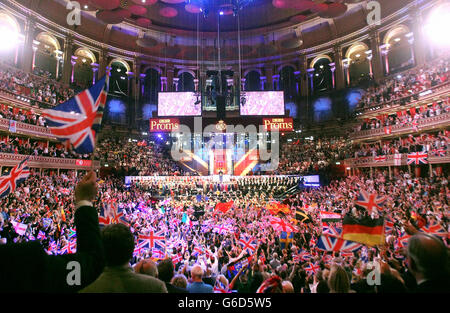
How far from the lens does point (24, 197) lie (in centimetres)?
1577

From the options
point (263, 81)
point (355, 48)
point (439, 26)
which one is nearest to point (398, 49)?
point (439, 26)

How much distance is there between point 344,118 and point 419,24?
11.3m

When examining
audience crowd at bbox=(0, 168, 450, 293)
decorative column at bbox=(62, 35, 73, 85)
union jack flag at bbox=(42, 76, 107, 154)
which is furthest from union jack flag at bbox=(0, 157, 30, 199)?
decorative column at bbox=(62, 35, 73, 85)

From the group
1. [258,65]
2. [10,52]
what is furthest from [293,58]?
[10,52]

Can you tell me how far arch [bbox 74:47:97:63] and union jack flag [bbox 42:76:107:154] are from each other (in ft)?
113

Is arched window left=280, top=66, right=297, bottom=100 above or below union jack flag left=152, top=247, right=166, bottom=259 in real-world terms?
above

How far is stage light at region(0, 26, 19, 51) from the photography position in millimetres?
24950

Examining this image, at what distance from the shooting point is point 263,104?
24.8 metres

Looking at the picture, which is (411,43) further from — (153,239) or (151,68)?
(153,239)

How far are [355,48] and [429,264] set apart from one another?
3793 cm

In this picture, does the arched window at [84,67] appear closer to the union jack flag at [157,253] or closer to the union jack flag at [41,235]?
the union jack flag at [41,235]

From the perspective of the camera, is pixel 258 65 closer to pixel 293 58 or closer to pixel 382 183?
pixel 293 58

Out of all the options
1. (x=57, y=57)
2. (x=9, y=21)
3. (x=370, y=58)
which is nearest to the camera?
(x=9, y=21)

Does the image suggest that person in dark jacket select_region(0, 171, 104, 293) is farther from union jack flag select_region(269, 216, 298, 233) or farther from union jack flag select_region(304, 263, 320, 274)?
union jack flag select_region(269, 216, 298, 233)
